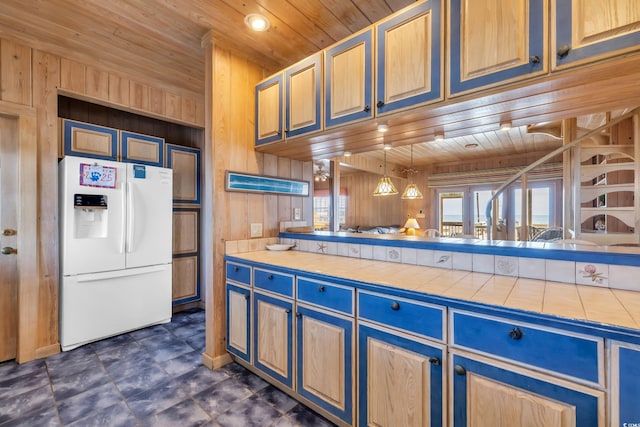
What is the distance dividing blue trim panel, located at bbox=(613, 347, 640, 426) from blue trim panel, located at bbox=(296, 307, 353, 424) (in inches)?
37.7

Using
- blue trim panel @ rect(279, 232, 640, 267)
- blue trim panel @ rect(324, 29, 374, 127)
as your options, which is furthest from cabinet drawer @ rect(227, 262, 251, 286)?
blue trim panel @ rect(324, 29, 374, 127)

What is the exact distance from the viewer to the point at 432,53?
4.74 ft

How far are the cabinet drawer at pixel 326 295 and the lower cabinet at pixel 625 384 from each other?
94 cm

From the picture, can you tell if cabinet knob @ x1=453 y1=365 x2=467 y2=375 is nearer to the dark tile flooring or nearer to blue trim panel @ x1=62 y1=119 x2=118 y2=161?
the dark tile flooring

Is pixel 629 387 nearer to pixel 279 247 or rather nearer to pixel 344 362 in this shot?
pixel 344 362

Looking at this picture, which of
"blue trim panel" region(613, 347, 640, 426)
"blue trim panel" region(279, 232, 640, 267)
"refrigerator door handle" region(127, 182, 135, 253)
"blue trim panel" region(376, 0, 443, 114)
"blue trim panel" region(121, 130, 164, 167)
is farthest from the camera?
"blue trim panel" region(121, 130, 164, 167)

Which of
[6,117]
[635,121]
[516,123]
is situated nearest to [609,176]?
[635,121]

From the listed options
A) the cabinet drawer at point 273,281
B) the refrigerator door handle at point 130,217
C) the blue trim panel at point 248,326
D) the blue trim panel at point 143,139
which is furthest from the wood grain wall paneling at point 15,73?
the cabinet drawer at point 273,281

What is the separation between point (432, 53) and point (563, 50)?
0.53m

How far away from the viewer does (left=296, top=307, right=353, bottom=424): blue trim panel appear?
1459mm

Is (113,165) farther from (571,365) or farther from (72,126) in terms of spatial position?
(571,365)

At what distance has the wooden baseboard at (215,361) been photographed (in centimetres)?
220

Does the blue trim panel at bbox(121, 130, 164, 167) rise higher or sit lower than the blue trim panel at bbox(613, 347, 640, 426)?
higher

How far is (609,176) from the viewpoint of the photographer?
11.4 ft
